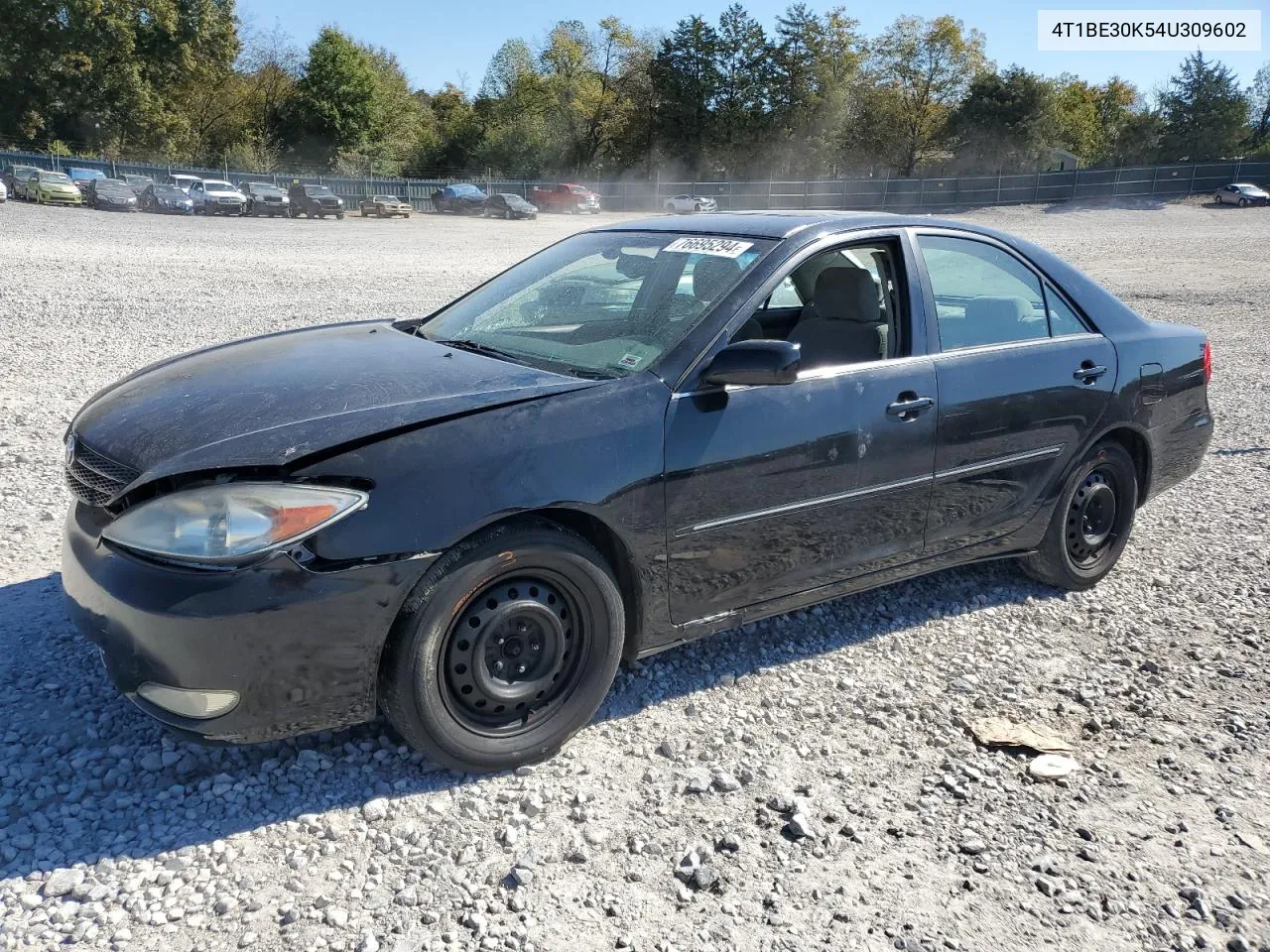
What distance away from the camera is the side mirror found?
10.7 ft

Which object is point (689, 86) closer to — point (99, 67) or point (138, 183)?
point (99, 67)

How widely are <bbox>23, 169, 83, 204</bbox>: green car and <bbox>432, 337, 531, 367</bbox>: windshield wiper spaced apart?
43.2 m

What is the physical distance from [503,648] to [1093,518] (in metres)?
3.04

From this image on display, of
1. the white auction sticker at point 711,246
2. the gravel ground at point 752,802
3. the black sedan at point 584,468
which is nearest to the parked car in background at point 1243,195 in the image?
the gravel ground at point 752,802

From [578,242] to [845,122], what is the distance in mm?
79621

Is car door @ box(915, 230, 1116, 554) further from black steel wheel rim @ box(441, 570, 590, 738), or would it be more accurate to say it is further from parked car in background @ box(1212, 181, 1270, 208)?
parked car in background @ box(1212, 181, 1270, 208)

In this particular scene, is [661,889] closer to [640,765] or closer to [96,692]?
[640,765]

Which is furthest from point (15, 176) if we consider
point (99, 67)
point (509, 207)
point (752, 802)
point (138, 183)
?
point (752, 802)

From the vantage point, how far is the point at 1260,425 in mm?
8078

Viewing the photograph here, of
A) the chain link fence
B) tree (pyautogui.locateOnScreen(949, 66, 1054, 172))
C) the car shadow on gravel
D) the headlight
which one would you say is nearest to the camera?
the headlight

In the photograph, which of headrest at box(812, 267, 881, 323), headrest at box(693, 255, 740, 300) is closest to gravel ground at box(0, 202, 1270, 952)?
headrest at box(812, 267, 881, 323)

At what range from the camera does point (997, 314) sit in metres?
4.33

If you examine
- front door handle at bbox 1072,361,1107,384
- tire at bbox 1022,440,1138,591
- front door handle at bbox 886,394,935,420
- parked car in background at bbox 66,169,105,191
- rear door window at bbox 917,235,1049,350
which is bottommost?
tire at bbox 1022,440,1138,591

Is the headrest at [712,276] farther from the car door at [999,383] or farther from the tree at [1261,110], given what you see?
the tree at [1261,110]
